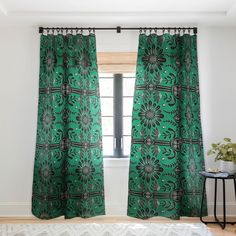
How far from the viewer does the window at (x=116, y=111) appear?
12.5 feet

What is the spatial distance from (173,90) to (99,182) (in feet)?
4.69

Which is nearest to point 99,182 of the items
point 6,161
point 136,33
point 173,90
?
point 6,161

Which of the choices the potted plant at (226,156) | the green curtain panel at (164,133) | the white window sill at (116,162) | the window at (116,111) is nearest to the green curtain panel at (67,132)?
the white window sill at (116,162)

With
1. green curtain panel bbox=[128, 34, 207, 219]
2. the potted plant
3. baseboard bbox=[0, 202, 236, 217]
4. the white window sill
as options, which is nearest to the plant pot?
the potted plant

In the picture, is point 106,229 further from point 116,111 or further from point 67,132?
point 116,111

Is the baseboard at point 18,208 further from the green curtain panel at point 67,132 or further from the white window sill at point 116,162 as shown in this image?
the white window sill at point 116,162

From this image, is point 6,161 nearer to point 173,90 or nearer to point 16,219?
point 16,219

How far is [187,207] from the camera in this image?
3.58 metres

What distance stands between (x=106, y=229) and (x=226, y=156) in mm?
1583

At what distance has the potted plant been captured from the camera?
329 cm

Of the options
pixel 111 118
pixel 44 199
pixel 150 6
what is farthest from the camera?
pixel 111 118

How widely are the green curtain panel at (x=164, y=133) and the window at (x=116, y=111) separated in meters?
0.28

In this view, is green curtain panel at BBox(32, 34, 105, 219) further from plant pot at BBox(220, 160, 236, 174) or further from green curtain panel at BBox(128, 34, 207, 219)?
plant pot at BBox(220, 160, 236, 174)

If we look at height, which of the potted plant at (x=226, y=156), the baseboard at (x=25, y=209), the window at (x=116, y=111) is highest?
the window at (x=116, y=111)
